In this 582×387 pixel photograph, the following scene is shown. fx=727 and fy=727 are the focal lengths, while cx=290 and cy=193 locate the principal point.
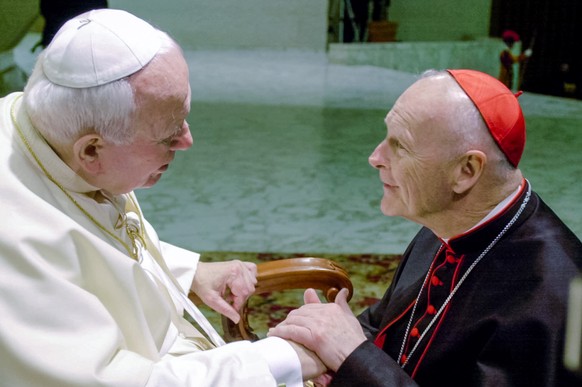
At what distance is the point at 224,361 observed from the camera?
73.7 inches

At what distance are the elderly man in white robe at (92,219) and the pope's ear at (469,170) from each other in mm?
629

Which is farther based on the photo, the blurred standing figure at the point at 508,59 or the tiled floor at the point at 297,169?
the blurred standing figure at the point at 508,59

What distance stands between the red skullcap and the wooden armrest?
873 mm

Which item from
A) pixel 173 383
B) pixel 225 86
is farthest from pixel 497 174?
pixel 225 86

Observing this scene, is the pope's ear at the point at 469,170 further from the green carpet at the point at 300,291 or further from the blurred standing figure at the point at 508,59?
the blurred standing figure at the point at 508,59

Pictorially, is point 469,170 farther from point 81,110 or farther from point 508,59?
point 508,59

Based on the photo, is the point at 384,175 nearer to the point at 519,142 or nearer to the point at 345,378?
the point at 519,142

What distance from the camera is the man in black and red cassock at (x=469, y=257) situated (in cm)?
184

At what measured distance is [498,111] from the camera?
6.38 feet

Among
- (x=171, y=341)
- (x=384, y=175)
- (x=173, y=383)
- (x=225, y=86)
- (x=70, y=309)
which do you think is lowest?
(x=225, y=86)

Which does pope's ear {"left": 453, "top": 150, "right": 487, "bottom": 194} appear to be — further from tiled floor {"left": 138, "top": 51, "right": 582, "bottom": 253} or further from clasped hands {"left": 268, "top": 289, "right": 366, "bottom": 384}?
tiled floor {"left": 138, "top": 51, "right": 582, "bottom": 253}

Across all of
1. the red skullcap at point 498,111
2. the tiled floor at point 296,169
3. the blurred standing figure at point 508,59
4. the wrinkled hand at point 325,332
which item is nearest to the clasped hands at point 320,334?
the wrinkled hand at point 325,332

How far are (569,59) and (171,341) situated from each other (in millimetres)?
12365

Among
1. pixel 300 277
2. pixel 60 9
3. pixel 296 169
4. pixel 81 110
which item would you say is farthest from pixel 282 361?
pixel 60 9
